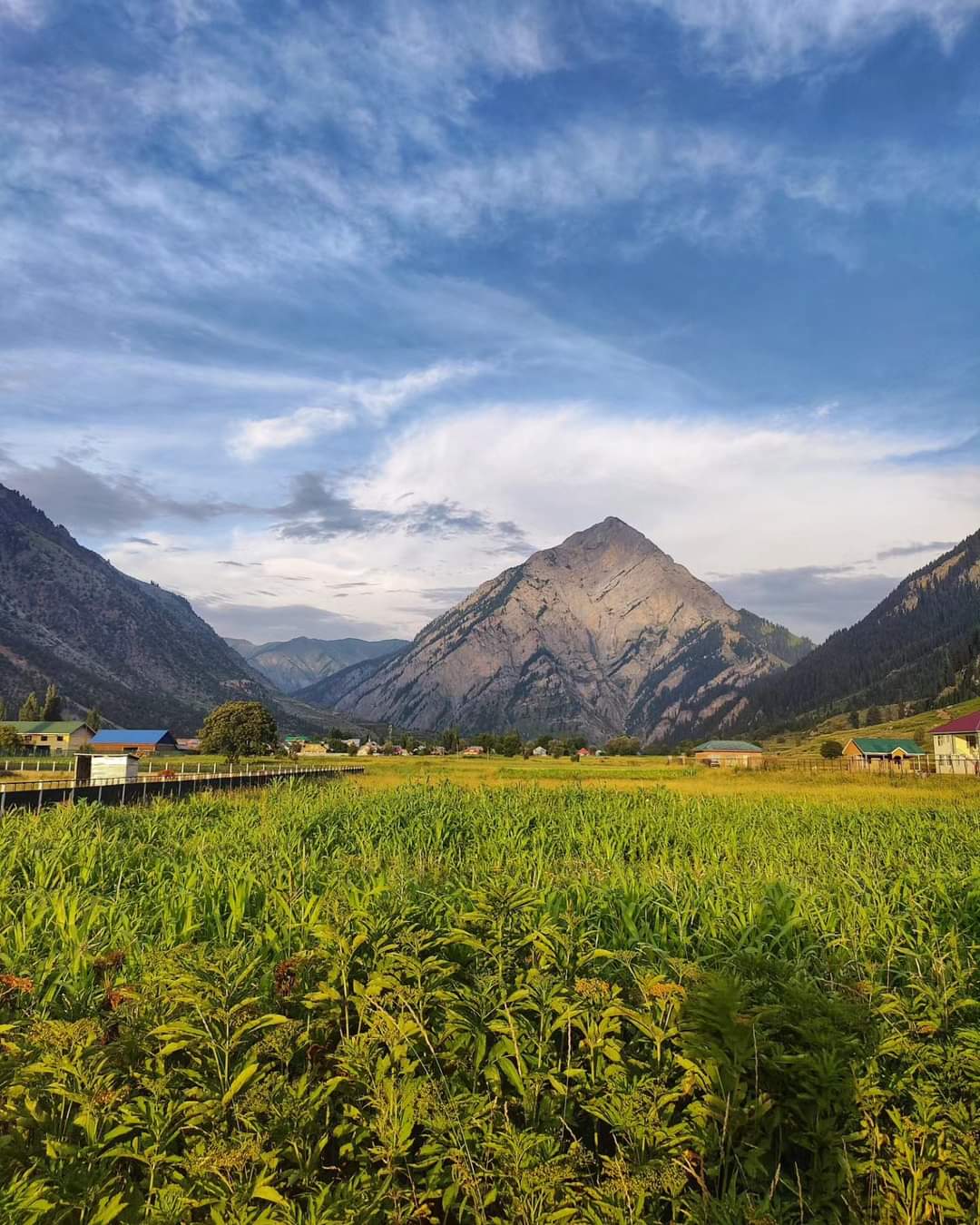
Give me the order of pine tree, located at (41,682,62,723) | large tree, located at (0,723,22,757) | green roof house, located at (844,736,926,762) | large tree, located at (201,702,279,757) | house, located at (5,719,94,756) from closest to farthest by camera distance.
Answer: green roof house, located at (844,736,926,762) < large tree, located at (0,723,22,757) < large tree, located at (201,702,279,757) < house, located at (5,719,94,756) < pine tree, located at (41,682,62,723)

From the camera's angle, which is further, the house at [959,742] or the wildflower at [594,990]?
the house at [959,742]

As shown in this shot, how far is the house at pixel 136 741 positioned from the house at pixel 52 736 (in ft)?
15.7

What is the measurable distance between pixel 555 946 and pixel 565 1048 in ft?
2.76

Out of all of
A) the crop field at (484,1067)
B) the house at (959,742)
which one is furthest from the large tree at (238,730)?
the crop field at (484,1067)

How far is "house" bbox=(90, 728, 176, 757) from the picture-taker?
142500mm

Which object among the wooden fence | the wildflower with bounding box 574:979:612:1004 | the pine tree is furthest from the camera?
the pine tree

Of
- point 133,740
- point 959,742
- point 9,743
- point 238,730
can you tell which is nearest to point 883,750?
point 959,742

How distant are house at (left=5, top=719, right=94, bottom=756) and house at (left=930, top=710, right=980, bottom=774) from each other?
496 ft

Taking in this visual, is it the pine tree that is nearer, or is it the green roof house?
the green roof house

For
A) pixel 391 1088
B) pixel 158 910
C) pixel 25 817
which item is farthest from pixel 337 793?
pixel 391 1088

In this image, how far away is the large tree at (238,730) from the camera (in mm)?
120375

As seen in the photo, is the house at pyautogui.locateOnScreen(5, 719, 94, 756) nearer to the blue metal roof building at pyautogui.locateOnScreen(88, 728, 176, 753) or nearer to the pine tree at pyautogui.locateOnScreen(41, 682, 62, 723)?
the blue metal roof building at pyautogui.locateOnScreen(88, 728, 176, 753)

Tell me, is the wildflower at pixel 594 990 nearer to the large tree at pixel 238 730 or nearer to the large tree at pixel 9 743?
the large tree at pixel 238 730

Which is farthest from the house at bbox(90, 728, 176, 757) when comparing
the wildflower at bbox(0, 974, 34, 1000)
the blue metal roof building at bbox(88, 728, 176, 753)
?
the wildflower at bbox(0, 974, 34, 1000)
